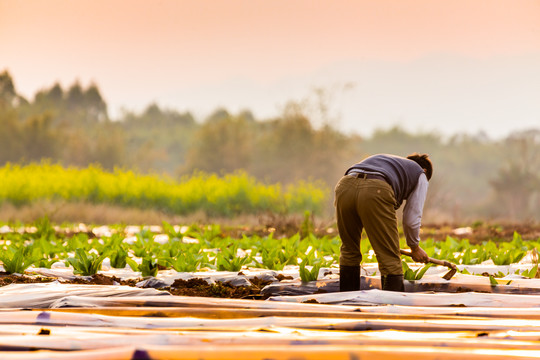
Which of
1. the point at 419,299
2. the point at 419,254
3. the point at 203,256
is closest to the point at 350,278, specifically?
the point at 419,254

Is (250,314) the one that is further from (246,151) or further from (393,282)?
(246,151)

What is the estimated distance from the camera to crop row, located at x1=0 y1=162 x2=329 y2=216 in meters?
16.0

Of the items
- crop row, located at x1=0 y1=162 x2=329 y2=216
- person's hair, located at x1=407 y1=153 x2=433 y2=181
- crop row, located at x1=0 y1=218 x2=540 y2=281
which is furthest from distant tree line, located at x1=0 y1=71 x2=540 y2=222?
person's hair, located at x1=407 y1=153 x2=433 y2=181

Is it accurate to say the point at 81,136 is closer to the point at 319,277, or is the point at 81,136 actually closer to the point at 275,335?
the point at 319,277

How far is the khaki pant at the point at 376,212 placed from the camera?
3875 millimetres

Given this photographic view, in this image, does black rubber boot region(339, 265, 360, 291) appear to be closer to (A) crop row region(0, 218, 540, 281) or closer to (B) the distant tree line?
(A) crop row region(0, 218, 540, 281)

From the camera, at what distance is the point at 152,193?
1652 centimetres

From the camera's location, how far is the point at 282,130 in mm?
29609

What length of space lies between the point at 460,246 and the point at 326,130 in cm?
2222

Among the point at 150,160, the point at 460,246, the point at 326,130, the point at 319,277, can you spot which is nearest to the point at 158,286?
the point at 319,277

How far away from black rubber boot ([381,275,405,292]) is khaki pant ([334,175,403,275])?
26mm

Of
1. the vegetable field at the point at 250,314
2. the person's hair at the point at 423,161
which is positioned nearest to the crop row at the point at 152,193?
the vegetable field at the point at 250,314

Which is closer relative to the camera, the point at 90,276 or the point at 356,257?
the point at 356,257

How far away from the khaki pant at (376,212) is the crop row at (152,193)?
38.4 ft
